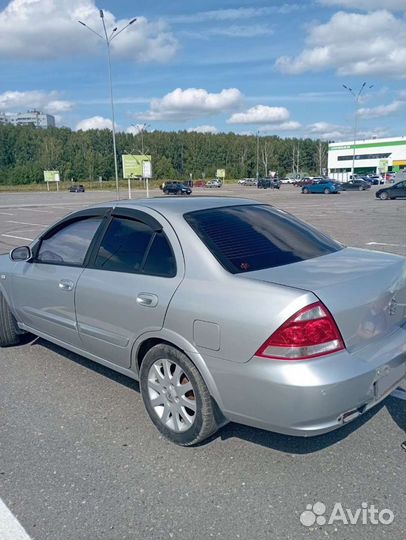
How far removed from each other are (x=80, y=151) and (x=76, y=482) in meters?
124

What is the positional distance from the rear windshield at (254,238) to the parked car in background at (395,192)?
31.7 metres

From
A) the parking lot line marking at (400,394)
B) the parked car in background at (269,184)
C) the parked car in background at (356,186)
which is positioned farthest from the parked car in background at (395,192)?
the parked car in background at (269,184)

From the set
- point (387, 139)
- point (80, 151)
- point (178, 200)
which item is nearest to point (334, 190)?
point (178, 200)

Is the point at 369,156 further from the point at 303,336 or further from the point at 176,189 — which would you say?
the point at 303,336

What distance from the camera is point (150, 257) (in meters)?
3.13

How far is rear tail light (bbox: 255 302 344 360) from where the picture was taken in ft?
7.88

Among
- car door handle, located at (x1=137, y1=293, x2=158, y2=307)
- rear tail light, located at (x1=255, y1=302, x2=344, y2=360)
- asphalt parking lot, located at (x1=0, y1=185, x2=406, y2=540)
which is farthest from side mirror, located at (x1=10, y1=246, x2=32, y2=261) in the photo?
rear tail light, located at (x1=255, y1=302, x2=344, y2=360)

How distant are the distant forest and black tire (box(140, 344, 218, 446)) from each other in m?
111

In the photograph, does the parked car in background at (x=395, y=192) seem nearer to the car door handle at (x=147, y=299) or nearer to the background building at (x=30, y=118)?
the car door handle at (x=147, y=299)

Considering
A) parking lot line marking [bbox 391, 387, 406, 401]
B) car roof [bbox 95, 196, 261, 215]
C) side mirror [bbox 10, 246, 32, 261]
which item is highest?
car roof [bbox 95, 196, 261, 215]

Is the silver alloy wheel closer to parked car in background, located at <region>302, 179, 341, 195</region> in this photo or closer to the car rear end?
the car rear end

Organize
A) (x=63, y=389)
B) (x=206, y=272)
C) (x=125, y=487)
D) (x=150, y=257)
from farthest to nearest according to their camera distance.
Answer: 1. (x=63, y=389)
2. (x=150, y=257)
3. (x=206, y=272)
4. (x=125, y=487)

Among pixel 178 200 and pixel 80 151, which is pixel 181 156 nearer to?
pixel 80 151

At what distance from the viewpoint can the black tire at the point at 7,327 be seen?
464cm
